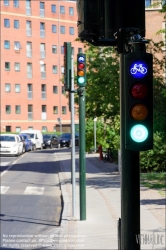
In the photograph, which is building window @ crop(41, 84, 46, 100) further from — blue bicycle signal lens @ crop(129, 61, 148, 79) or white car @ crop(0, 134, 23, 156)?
blue bicycle signal lens @ crop(129, 61, 148, 79)

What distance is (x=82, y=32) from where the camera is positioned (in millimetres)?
5121

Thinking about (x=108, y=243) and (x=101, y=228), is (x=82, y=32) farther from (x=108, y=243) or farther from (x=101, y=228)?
(x=101, y=228)

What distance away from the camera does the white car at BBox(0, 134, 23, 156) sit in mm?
42750

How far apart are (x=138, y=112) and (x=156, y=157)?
64.2 ft

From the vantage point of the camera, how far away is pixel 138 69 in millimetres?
4668

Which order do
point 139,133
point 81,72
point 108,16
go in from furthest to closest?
point 81,72, point 108,16, point 139,133

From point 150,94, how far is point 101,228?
20.1 feet

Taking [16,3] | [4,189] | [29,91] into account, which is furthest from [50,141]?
[4,189]

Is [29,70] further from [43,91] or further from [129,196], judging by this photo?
[129,196]

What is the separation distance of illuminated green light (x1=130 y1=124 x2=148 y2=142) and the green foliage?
18904mm

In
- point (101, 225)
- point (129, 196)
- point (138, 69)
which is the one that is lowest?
point (101, 225)

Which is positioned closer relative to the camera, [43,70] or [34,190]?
[34,190]

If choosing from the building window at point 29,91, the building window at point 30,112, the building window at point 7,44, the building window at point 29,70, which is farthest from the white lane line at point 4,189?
the building window at point 29,70

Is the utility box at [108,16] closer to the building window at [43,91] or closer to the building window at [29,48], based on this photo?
the building window at [29,48]
